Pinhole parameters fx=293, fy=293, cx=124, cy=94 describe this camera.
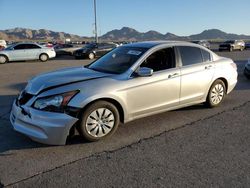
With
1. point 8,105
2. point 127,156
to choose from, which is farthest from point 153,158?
point 8,105

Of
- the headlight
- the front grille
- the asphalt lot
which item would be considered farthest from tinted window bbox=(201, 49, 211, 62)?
the front grille

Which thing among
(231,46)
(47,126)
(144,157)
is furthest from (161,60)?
(231,46)

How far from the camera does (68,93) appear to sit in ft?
14.5

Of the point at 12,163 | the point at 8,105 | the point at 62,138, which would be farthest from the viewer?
the point at 8,105

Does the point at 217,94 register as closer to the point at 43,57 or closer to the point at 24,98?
the point at 24,98

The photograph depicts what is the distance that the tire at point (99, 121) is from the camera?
14.8 feet

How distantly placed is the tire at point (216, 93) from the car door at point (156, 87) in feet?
3.83

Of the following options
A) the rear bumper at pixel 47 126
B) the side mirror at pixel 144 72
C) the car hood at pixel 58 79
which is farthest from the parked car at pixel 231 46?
the rear bumper at pixel 47 126

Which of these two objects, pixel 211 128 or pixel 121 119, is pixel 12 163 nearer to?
pixel 121 119

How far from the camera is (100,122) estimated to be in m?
4.68

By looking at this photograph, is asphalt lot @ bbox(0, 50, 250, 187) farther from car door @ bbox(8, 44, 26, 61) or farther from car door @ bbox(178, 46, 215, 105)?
car door @ bbox(8, 44, 26, 61)

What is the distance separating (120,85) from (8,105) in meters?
3.62

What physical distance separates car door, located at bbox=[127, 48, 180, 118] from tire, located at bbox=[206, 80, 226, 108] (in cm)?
117

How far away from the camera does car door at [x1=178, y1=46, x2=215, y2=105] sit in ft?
19.2
